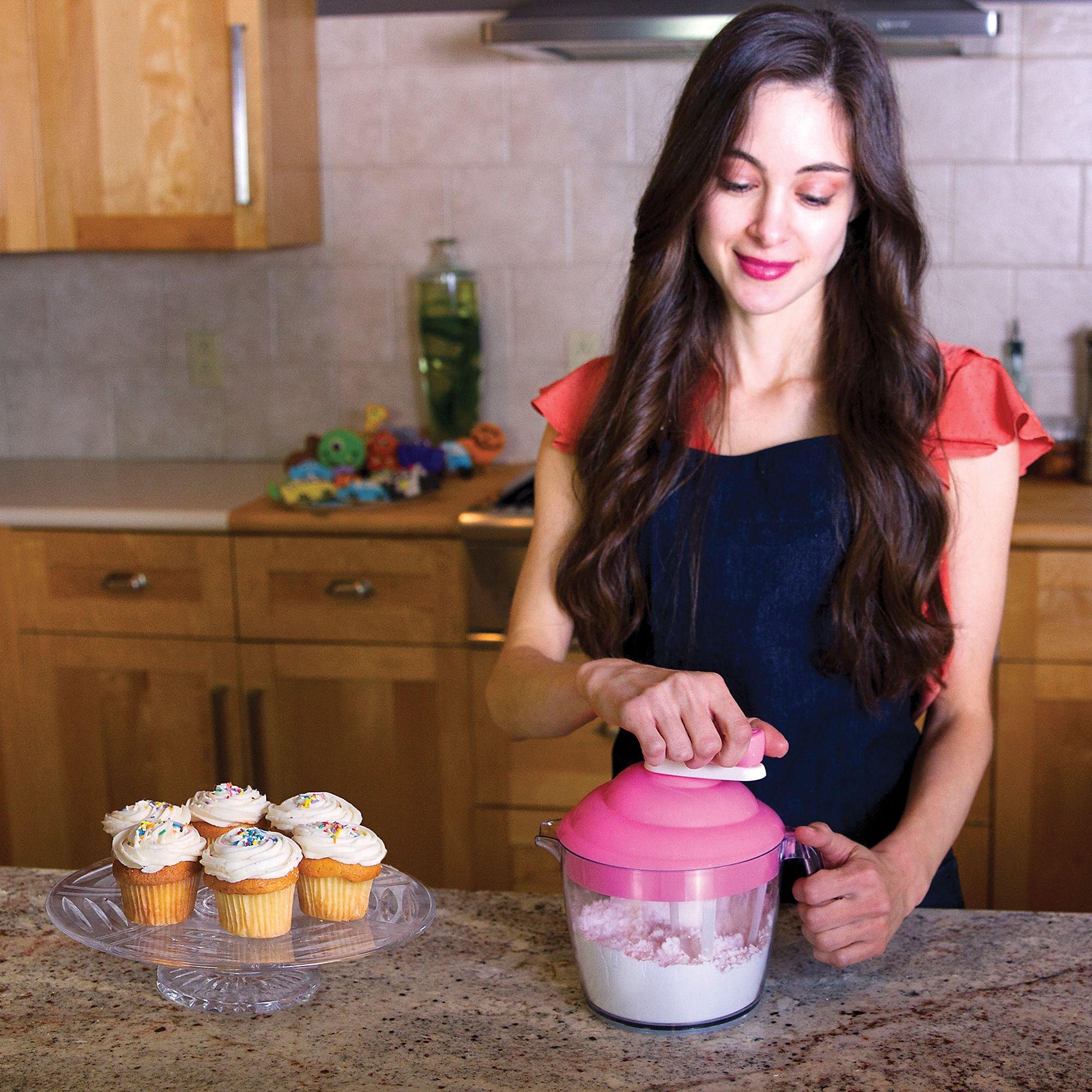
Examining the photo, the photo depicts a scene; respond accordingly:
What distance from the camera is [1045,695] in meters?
2.23

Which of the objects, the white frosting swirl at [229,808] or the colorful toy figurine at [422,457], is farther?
the colorful toy figurine at [422,457]

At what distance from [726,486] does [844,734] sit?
276 mm

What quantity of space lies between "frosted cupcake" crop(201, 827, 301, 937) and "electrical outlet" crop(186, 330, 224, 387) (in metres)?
2.18

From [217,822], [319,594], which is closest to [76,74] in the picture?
[319,594]

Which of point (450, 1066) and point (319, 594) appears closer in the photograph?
point (450, 1066)

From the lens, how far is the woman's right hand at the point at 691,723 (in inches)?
35.9

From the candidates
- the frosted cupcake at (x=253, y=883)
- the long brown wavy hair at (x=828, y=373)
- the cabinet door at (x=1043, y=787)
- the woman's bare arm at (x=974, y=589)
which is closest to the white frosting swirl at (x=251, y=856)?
the frosted cupcake at (x=253, y=883)

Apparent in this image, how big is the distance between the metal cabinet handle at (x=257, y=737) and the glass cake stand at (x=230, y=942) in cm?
140

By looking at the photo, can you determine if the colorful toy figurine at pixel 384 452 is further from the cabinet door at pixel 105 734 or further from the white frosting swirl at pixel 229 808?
the white frosting swirl at pixel 229 808

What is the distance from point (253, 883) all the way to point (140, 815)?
16 cm

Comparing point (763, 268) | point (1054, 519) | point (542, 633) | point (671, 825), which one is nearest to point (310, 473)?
point (542, 633)

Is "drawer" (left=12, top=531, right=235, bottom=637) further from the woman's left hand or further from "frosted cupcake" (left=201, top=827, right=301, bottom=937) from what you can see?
the woman's left hand

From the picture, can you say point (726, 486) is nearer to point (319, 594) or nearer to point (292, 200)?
point (319, 594)

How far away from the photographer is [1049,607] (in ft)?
7.18
